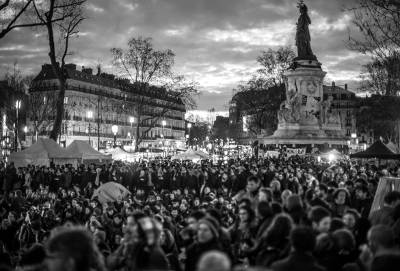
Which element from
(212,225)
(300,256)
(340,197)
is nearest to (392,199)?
(340,197)

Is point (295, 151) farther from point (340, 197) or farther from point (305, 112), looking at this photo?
point (340, 197)

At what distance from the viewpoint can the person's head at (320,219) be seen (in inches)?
268

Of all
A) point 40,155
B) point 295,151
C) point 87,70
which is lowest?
point 40,155

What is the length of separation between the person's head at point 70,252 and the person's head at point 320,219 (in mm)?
3477

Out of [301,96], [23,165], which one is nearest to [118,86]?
[301,96]

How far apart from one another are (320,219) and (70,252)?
3.89m

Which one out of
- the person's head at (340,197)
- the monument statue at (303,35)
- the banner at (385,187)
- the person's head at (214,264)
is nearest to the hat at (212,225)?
the person's head at (214,264)

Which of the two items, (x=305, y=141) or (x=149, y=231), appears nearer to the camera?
(x=149, y=231)

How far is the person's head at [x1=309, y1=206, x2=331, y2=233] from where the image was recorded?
22.3 feet

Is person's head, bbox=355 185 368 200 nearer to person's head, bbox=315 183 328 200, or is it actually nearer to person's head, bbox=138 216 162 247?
person's head, bbox=315 183 328 200

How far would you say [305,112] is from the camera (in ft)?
164

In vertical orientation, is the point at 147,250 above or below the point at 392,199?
below

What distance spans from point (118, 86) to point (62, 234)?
99.8 meters

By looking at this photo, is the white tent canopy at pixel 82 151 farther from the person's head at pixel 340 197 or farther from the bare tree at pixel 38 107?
the bare tree at pixel 38 107
